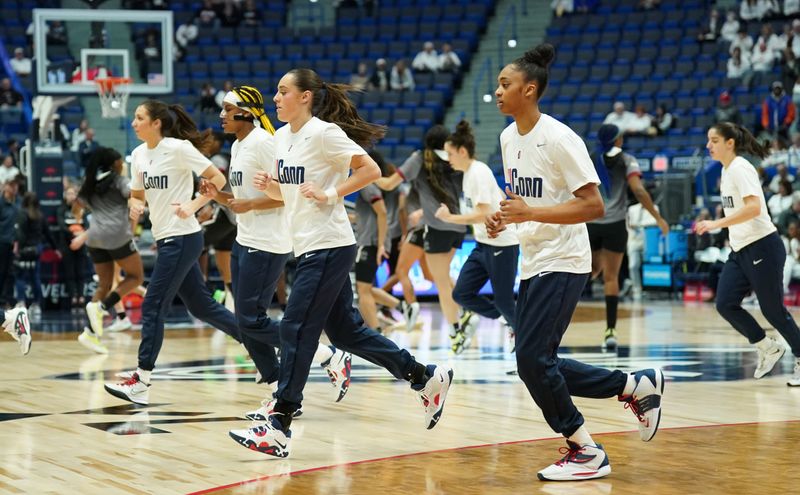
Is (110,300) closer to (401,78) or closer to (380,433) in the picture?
(380,433)

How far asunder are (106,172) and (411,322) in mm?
3408

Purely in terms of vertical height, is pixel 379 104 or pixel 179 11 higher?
pixel 179 11

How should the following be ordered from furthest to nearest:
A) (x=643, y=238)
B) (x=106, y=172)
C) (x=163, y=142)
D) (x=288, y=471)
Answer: (x=643, y=238)
(x=106, y=172)
(x=163, y=142)
(x=288, y=471)

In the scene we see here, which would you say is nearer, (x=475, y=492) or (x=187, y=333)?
(x=475, y=492)

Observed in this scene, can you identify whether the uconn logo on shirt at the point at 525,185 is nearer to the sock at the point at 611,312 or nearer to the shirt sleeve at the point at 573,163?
the shirt sleeve at the point at 573,163

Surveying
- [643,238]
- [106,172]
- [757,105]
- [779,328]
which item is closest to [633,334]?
[779,328]

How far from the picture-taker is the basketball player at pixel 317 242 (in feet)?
18.3

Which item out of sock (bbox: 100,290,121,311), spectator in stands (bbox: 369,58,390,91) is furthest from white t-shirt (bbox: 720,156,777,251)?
spectator in stands (bbox: 369,58,390,91)

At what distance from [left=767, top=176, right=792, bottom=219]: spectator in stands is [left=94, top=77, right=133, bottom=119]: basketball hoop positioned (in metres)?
9.61

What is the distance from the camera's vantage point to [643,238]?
60.4ft

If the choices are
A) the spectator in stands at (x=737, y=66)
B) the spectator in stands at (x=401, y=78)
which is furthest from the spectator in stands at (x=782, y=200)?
the spectator in stands at (x=401, y=78)

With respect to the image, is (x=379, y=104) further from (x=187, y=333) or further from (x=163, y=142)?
(x=163, y=142)

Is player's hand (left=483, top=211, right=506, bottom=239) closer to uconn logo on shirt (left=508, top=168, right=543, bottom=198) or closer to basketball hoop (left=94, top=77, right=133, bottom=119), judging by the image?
uconn logo on shirt (left=508, top=168, right=543, bottom=198)

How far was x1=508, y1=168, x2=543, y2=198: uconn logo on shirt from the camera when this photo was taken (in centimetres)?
514
